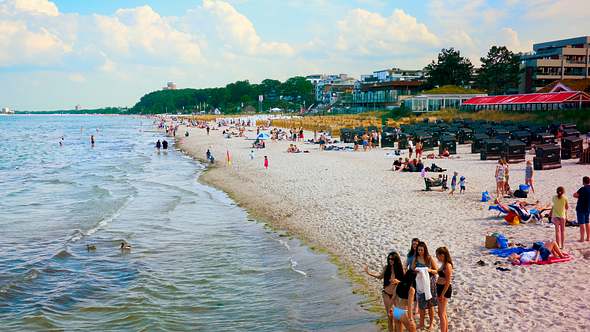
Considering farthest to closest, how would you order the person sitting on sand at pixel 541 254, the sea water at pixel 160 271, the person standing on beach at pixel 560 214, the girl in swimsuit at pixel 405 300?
the person standing on beach at pixel 560 214
the person sitting on sand at pixel 541 254
the sea water at pixel 160 271
the girl in swimsuit at pixel 405 300

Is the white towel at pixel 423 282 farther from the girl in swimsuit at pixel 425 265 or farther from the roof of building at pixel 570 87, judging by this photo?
the roof of building at pixel 570 87

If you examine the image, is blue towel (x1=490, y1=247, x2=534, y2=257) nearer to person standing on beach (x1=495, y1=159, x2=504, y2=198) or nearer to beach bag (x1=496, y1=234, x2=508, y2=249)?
beach bag (x1=496, y1=234, x2=508, y2=249)

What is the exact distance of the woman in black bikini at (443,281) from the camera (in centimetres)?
755

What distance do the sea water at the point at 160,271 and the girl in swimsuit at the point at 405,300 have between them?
1.75 m

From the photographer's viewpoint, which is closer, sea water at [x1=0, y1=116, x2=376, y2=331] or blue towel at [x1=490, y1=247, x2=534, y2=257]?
sea water at [x1=0, y1=116, x2=376, y2=331]

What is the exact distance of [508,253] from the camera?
11.6 m

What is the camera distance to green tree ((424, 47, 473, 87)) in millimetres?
87438

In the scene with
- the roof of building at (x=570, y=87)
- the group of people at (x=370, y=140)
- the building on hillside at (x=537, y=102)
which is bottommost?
the group of people at (x=370, y=140)

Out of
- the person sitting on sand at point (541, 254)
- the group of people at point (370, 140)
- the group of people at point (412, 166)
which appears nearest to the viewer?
the person sitting on sand at point (541, 254)

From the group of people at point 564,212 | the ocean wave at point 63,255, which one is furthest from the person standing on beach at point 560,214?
the ocean wave at point 63,255

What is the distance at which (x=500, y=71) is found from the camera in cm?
8162

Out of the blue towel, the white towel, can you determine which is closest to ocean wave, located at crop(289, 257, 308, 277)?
the blue towel

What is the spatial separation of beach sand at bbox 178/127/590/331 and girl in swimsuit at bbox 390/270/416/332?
148cm

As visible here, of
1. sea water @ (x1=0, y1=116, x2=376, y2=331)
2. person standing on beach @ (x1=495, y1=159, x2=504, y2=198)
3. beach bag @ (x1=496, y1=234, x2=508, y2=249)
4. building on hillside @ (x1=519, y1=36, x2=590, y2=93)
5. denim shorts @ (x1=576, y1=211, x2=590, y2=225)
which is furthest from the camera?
building on hillside @ (x1=519, y1=36, x2=590, y2=93)
